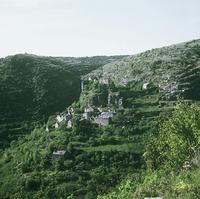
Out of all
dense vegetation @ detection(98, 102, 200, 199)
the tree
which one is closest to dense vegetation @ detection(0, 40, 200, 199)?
dense vegetation @ detection(98, 102, 200, 199)

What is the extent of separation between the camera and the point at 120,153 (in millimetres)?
133500

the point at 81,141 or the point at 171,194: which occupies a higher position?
the point at 171,194

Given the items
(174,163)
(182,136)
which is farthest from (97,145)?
(182,136)

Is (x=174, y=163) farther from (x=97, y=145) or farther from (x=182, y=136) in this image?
(x=97, y=145)

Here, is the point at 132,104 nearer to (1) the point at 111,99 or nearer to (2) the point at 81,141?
(1) the point at 111,99

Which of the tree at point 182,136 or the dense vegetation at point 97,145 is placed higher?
the tree at point 182,136

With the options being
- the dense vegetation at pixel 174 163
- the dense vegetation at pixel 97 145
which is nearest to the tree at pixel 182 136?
the dense vegetation at pixel 174 163

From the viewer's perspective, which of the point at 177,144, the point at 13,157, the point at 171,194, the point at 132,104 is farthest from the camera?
the point at 132,104

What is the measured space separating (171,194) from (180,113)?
107ft

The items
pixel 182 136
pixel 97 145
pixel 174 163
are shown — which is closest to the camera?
pixel 182 136

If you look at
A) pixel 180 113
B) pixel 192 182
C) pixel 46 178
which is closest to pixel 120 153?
pixel 46 178

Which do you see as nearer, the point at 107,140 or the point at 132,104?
the point at 107,140

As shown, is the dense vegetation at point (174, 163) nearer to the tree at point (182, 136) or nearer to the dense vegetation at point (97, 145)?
the tree at point (182, 136)

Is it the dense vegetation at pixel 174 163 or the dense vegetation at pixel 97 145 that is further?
the dense vegetation at pixel 97 145
